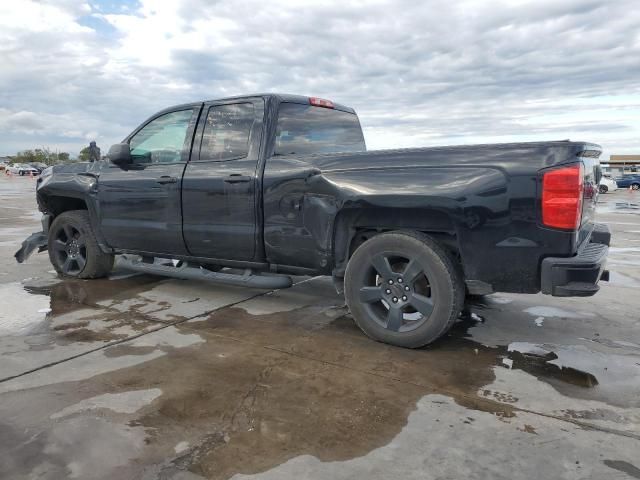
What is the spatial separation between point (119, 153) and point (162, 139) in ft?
1.46

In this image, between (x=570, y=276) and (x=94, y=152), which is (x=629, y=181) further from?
(x=94, y=152)

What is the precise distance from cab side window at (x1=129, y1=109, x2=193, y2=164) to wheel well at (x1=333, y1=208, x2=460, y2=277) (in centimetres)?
198

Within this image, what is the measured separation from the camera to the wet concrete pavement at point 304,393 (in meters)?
2.42

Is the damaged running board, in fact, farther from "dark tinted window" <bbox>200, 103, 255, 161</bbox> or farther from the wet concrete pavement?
"dark tinted window" <bbox>200, 103, 255, 161</bbox>

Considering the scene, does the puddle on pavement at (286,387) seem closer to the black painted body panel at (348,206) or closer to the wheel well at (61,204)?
the black painted body panel at (348,206)

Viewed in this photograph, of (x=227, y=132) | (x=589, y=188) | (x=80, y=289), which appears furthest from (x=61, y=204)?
(x=589, y=188)

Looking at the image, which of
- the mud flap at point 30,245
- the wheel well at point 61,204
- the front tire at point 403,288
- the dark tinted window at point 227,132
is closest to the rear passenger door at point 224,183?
the dark tinted window at point 227,132

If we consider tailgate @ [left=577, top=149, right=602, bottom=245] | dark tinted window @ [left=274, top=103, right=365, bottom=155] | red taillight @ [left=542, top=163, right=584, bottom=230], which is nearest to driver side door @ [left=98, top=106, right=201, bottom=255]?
dark tinted window @ [left=274, top=103, right=365, bottom=155]

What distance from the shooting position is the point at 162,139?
5.34 m

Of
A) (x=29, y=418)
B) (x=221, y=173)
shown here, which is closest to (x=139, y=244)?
(x=221, y=173)

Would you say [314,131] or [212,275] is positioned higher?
[314,131]

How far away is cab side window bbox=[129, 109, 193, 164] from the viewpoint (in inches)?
204

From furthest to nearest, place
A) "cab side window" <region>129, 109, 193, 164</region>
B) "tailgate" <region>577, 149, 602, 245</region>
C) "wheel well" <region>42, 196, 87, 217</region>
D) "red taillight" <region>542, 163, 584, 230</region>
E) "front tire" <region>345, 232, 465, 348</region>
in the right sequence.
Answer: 1. "wheel well" <region>42, 196, 87, 217</region>
2. "cab side window" <region>129, 109, 193, 164</region>
3. "front tire" <region>345, 232, 465, 348</region>
4. "tailgate" <region>577, 149, 602, 245</region>
5. "red taillight" <region>542, 163, 584, 230</region>

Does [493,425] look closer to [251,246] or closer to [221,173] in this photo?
[251,246]
